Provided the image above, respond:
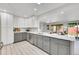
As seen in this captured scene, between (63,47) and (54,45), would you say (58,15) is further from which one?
(63,47)

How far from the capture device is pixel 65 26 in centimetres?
338

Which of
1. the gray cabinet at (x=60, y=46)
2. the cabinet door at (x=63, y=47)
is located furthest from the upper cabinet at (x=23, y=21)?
the cabinet door at (x=63, y=47)

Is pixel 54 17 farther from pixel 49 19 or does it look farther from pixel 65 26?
pixel 65 26

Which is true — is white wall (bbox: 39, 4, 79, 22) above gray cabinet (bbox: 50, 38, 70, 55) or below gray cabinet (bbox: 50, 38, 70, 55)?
above

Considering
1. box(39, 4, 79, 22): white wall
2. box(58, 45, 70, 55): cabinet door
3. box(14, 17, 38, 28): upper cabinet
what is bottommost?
box(58, 45, 70, 55): cabinet door

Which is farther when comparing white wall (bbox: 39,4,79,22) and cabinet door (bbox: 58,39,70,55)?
white wall (bbox: 39,4,79,22)

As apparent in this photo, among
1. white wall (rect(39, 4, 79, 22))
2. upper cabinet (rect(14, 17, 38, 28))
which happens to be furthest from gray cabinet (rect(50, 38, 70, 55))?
upper cabinet (rect(14, 17, 38, 28))

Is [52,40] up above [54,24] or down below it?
below

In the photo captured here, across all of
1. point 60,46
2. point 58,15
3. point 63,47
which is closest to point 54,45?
point 60,46

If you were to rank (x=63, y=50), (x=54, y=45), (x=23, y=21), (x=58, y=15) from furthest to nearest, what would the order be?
(x=58, y=15)
(x=23, y=21)
(x=54, y=45)
(x=63, y=50)

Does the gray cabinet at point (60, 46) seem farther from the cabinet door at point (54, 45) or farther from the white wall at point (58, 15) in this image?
the white wall at point (58, 15)

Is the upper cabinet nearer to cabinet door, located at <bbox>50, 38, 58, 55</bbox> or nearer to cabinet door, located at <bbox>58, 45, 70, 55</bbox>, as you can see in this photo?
cabinet door, located at <bbox>50, 38, 58, 55</bbox>
